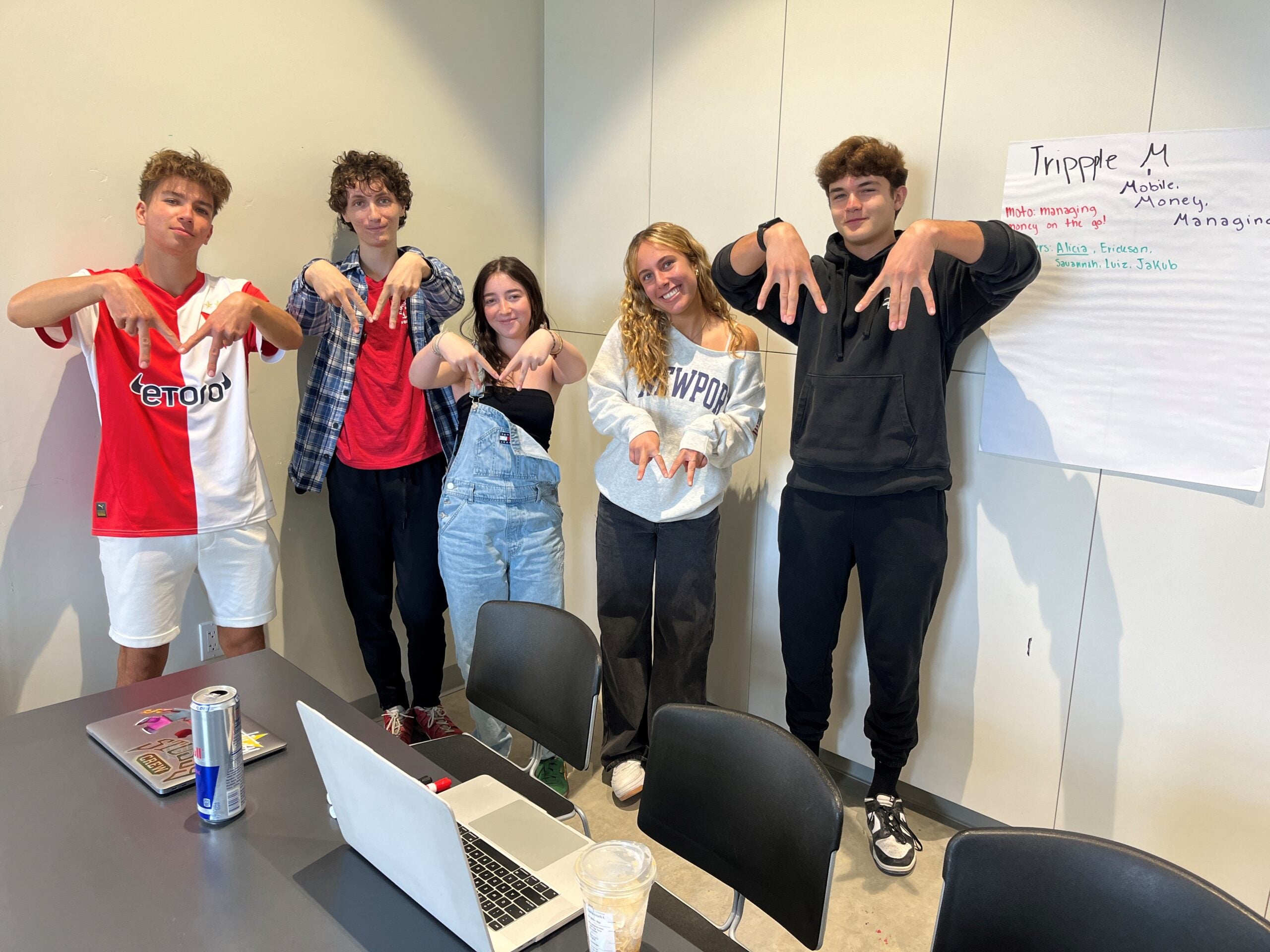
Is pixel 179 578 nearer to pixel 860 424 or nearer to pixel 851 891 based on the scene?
pixel 860 424

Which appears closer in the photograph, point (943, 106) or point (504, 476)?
point (943, 106)

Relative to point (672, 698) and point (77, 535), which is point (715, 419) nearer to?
point (672, 698)

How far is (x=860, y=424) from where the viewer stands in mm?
2197

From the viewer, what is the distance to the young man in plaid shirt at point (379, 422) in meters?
2.61

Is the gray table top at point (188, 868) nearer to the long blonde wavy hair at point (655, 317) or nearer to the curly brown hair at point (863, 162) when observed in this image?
the long blonde wavy hair at point (655, 317)

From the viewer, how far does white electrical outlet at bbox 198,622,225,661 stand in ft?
8.65

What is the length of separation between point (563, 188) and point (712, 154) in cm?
79

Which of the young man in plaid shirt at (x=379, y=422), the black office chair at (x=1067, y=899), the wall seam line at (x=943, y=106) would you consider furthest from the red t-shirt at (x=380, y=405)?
the black office chair at (x=1067, y=899)

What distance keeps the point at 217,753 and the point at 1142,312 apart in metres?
2.22

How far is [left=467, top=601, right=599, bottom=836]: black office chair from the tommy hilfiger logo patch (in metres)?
1.04

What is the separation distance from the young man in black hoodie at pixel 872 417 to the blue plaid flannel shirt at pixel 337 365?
0.96 meters

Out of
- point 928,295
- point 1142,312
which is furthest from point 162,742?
point 1142,312

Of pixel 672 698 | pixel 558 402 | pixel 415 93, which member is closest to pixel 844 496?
pixel 672 698

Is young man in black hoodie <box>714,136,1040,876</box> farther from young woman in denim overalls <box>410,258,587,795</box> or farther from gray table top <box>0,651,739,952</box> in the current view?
gray table top <box>0,651,739,952</box>
